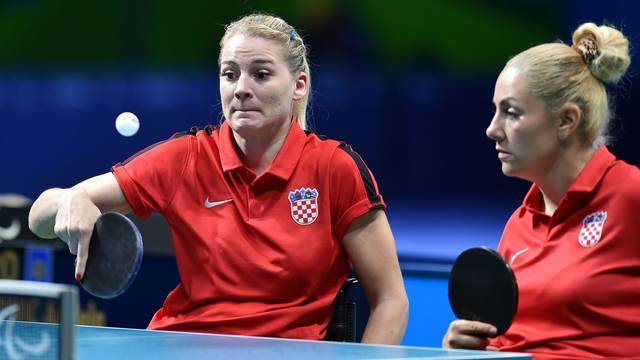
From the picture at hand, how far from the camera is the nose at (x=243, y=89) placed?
3.30 metres

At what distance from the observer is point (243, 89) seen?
130 inches

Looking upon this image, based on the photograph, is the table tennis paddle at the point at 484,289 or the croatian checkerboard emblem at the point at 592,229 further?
the croatian checkerboard emblem at the point at 592,229

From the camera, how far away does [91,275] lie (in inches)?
111

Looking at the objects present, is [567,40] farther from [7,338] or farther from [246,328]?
[7,338]

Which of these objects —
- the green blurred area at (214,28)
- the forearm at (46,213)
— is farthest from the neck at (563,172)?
the green blurred area at (214,28)

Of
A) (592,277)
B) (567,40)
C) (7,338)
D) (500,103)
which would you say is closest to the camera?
(7,338)

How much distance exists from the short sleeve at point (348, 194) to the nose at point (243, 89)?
0.31 metres

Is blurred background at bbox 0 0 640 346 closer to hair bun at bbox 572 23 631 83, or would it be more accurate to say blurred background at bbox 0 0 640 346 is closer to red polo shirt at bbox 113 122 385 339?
red polo shirt at bbox 113 122 385 339

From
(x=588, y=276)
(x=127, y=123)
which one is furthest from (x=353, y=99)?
(x=588, y=276)

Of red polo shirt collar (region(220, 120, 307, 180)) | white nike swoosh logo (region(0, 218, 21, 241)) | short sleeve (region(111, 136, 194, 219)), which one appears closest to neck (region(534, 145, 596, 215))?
red polo shirt collar (region(220, 120, 307, 180))

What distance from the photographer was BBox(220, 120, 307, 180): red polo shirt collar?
3.33 meters

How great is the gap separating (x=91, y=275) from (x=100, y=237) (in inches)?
4.2

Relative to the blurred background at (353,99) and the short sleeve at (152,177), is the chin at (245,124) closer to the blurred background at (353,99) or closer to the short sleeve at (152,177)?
the short sleeve at (152,177)

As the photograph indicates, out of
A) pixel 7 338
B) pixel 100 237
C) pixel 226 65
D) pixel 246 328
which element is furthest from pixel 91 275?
pixel 226 65
